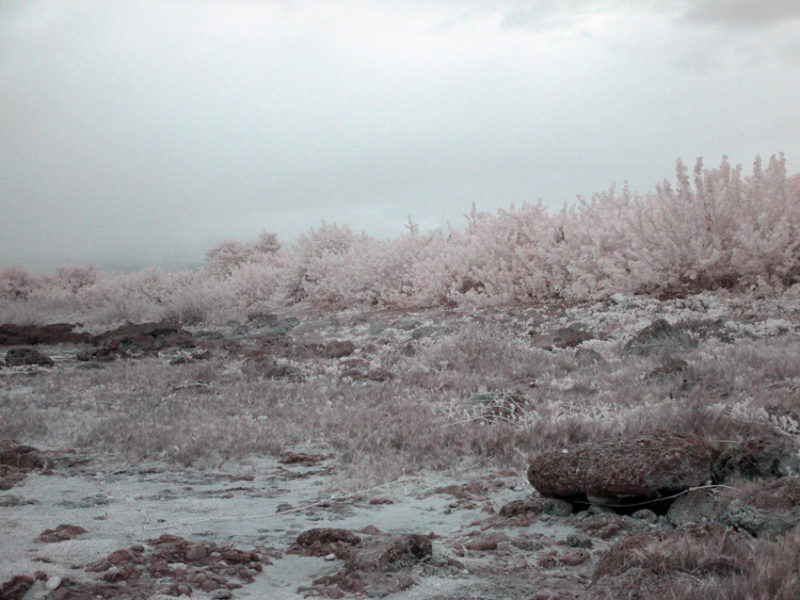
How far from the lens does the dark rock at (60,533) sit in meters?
2.75

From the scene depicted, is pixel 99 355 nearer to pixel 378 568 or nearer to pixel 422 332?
pixel 422 332

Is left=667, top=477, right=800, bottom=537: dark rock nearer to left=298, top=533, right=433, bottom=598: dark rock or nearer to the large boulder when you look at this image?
the large boulder

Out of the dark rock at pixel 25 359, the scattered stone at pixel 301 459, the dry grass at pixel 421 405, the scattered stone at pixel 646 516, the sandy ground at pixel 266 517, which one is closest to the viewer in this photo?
the sandy ground at pixel 266 517

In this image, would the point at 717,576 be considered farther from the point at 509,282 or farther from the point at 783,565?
the point at 509,282

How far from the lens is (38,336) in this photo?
12.4 meters

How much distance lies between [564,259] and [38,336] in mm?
9464

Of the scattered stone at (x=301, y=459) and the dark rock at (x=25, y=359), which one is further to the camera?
the dark rock at (x=25, y=359)

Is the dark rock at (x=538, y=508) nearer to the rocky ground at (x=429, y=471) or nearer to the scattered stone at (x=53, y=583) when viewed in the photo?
the rocky ground at (x=429, y=471)

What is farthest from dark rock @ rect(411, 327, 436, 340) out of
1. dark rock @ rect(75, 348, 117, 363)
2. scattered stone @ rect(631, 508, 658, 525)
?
scattered stone @ rect(631, 508, 658, 525)

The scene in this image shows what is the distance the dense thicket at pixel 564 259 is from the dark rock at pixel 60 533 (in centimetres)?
862

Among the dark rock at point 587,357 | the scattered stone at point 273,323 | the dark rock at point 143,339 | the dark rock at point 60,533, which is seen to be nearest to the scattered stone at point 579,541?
the dark rock at point 60,533

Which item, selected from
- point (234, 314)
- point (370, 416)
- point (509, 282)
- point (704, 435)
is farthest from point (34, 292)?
point (704, 435)

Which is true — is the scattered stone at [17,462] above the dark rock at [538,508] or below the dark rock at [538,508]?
above

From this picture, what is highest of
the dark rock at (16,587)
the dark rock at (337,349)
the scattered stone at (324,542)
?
the dark rock at (16,587)
